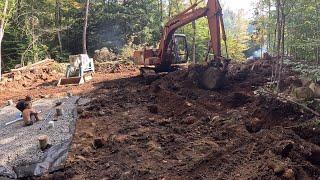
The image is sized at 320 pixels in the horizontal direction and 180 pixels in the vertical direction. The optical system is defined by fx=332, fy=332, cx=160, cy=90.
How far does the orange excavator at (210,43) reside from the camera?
417 inches

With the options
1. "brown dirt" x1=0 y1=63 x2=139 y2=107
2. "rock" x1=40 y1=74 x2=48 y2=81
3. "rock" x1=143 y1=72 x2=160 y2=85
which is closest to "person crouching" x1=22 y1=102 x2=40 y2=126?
"brown dirt" x1=0 y1=63 x2=139 y2=107

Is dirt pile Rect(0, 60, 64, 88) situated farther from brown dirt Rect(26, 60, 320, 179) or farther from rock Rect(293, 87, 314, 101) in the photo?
rock Rect(293, 87, 314, 101)

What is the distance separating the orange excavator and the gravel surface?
4.51 metres

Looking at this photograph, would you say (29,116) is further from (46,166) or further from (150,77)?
(150,77)

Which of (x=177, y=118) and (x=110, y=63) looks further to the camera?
(x=110, y=63)

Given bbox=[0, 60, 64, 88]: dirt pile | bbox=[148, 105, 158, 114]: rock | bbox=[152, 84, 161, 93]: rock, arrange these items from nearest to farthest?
bbox=[148, 105, 158, 114]: rock → bbox=[152, 84, 161, 93]: rock → bbox=[0, 60, 64, 88]: dirt pile

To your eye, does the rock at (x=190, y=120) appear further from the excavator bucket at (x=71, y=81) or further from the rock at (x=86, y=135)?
the excavator bucket at (x=71, y=81)

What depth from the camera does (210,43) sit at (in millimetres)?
11250

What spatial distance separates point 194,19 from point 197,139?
6.68m

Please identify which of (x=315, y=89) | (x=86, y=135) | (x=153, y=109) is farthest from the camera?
(x=153, y=109)

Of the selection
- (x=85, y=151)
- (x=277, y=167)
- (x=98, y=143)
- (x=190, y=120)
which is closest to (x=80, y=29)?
(x=190, y=120)

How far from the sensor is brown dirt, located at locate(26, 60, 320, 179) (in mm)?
5000

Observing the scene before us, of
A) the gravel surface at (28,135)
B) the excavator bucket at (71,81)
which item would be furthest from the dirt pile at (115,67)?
the gravel surface at (28,135)

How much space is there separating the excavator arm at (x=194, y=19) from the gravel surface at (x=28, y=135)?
15.8 feet
